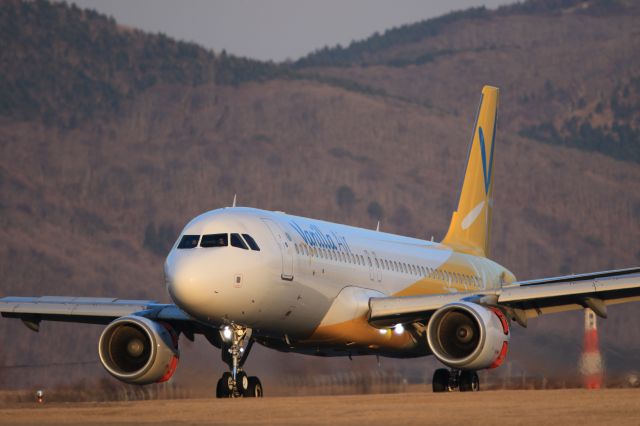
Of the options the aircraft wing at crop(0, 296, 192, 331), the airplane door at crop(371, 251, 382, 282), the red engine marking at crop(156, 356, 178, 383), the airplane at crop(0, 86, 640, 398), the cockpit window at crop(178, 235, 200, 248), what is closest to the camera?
the airplane at crop(0, 86, 640, 398)

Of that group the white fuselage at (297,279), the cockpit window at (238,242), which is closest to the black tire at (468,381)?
the white fuselage at (297,279)

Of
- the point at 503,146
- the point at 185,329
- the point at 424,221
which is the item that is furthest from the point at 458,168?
the point at 185,329

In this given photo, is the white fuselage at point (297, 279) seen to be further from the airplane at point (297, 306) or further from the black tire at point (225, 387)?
the black tire at point (225, 387)

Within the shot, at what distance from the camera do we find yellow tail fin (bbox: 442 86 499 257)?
131ft

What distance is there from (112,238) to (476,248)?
3096 inches

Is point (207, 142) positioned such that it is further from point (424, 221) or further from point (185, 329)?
point (185, 329)

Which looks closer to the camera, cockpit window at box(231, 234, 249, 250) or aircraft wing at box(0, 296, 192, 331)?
cockpit window at box(231, 234, 249, 250)

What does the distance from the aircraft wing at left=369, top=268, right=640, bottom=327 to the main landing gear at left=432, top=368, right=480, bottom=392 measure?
5.18 ft

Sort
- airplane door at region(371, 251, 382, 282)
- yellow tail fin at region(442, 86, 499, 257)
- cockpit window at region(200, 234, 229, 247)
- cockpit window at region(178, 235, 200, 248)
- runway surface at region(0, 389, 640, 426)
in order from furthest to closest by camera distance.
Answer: yellow tail fin at region(442, 86, 499, 257) → airplane door at region(371, 251, 382, 282) → cockpit window at region(178, 235, 200, 248) → cockpit window at region(200, 234, 229, 247) → runway surface at region(0, 389, 640, 426)

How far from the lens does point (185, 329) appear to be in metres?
29.6

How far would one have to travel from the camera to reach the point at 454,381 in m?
30.6

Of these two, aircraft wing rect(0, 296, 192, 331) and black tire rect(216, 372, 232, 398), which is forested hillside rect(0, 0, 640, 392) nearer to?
aircraft wing rect(0, 296, 192, 331)

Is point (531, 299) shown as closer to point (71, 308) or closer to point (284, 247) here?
point (284, 247)

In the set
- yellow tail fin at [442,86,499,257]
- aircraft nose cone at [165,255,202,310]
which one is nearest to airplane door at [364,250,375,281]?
aircraft nose cone at [165,255,202,310]
